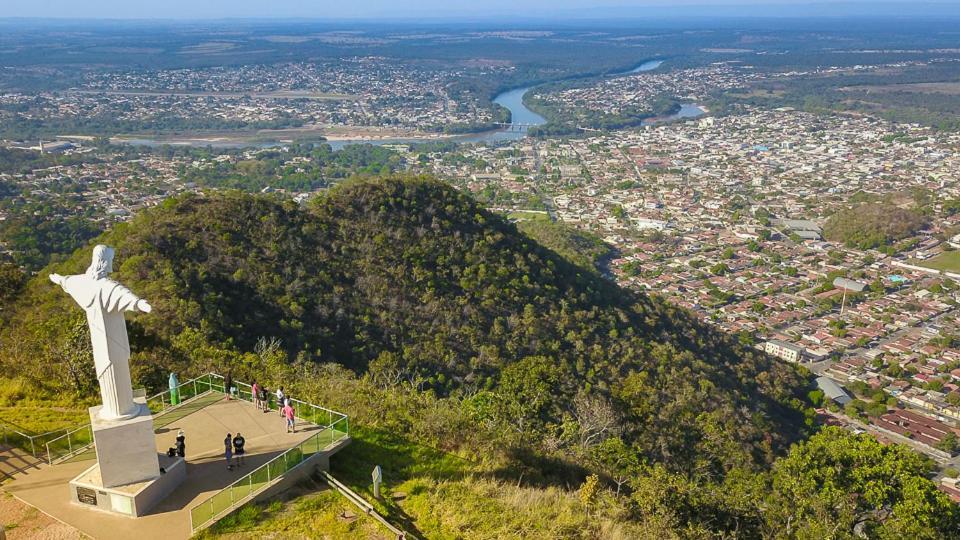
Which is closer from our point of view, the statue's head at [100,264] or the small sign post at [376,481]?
the statue's head at [100,264]

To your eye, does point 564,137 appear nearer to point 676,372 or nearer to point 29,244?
point 29,244

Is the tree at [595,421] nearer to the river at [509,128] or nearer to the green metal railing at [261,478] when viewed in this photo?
the green metal railing at [261,478]

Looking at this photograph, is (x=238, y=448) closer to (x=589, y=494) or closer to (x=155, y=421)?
(x=155, y=421)

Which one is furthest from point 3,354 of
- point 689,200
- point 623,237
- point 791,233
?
point 689,200

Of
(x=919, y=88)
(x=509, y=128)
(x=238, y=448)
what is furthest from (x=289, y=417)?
(x=919, y=88)

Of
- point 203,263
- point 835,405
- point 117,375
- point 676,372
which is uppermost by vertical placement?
point 117,375

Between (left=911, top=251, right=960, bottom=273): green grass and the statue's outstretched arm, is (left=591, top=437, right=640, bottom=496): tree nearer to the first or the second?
the statue's outstretched arm

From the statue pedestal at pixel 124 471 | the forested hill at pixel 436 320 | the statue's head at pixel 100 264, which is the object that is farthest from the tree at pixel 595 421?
the statue's head at pixel 100 264
